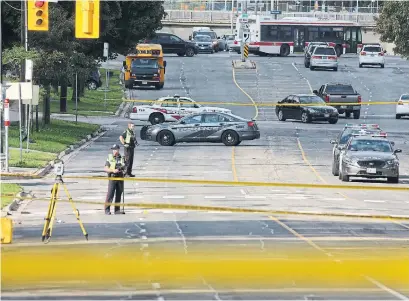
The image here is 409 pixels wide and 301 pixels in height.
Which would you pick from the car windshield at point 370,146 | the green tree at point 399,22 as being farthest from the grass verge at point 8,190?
the green tree at point 399,22

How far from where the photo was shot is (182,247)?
22344mm

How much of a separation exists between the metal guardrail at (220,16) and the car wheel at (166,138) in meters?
75.7

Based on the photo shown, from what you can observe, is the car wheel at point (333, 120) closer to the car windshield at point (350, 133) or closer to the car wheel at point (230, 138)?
the car wheel at point (230, 138)

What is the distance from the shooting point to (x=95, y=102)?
73.1m

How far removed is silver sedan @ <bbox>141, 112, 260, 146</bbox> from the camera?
5000cm

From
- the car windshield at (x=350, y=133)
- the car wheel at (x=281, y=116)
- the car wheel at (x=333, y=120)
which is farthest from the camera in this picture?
the car wheel at (x=281, y=116)

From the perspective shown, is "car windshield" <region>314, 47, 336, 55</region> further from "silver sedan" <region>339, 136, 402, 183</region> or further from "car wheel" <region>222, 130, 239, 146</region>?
"silver sedan" <region>339, 136, 402, 183</region>

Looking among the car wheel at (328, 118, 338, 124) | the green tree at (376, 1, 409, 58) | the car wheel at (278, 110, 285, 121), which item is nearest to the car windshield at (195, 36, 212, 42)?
the car wheel at (278, 110, 285, 121)

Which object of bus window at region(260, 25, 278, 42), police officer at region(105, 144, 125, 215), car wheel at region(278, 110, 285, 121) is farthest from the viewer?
bus window at region(260, 25, 278, 42)

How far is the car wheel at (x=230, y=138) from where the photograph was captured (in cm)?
5009

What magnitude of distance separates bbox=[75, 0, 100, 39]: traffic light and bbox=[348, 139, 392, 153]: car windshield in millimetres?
11932

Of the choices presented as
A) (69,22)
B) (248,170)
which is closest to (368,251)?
(248,170)

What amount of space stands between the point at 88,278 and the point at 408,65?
87.7m

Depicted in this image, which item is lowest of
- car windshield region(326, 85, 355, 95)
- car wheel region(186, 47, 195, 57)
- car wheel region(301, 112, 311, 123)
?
car wheel region(301, 112, 311, 123)
